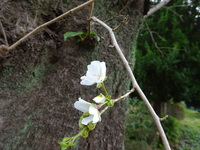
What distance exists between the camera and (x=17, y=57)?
0.77 m

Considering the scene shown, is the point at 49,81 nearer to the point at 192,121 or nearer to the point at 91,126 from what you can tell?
the point at 91,126

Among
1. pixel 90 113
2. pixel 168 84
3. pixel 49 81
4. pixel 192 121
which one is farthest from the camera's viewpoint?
pixel 192 121

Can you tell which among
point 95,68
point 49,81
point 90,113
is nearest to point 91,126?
point 90,113

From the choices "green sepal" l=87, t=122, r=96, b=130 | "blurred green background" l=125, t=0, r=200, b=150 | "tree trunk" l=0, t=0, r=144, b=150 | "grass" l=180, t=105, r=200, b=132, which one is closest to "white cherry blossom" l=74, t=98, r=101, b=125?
"green sepal" l=87, t=122, r=96, b=130

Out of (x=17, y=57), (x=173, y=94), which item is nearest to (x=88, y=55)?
(x=17, y=57)

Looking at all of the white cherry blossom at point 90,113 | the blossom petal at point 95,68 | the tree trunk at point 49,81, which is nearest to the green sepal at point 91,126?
the white cherry blossom at point 90,113

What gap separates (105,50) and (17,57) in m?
0.43

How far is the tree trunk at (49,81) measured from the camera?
27.9 inches

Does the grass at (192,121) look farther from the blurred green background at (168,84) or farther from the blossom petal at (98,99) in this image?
the blossom petal at (98,99)

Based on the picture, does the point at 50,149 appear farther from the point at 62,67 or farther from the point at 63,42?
the point at 63,42

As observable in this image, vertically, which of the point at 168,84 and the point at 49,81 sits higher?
the point at 49,81

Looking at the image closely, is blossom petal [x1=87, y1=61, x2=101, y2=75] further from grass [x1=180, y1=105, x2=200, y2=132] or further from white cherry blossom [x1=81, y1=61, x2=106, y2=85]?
grass [x1=180, y1=105, x2=200, y2=132]

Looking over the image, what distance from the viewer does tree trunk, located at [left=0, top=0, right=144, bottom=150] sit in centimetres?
71

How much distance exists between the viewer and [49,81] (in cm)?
82
